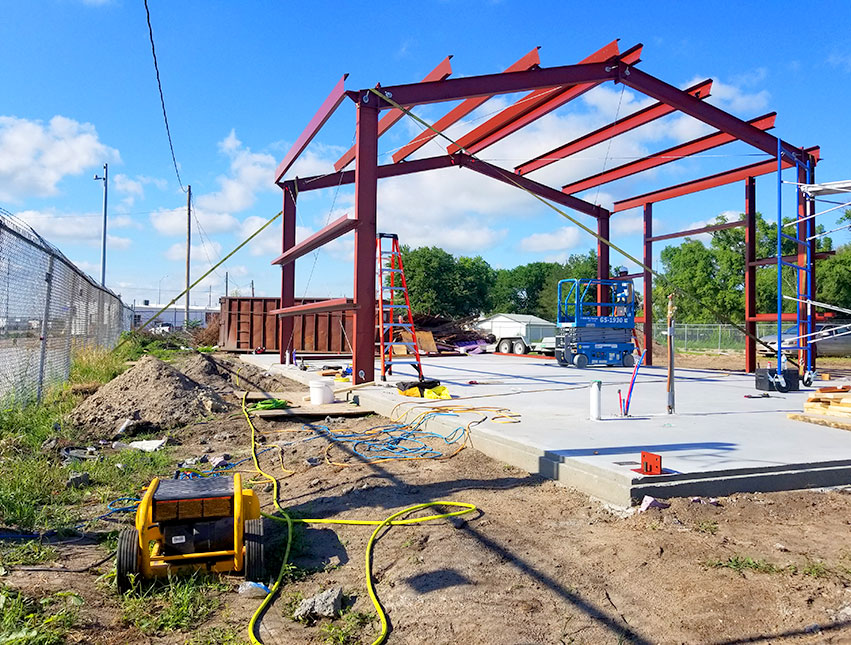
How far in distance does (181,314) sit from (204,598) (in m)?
125

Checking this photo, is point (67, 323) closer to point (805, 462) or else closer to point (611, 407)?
point (611, 407)

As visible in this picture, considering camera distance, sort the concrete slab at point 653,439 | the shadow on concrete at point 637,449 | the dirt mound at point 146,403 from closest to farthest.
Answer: the concrete slab at point 653,439, the shadow on concrete at point 637,449, the dirt mound at point 146,403

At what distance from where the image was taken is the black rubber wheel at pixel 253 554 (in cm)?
380

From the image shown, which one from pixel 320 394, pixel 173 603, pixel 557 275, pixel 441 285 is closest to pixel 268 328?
pixel 320 394

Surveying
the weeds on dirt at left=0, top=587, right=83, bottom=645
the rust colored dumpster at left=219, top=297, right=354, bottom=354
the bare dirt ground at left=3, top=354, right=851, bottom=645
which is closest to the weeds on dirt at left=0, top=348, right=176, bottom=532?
the bare dirt ground at left=3, top=354, right=851, bottom=645

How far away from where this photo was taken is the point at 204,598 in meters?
3.65

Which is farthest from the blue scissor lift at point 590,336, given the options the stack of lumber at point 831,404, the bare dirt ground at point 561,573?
the bare dirt ground at point 561,573

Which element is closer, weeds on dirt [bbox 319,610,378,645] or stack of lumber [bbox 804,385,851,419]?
weeds on dirt [bbox 319,610,378,645]

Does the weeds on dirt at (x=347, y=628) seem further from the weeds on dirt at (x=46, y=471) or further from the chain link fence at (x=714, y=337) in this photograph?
the chain link fence at (x=714, y=337)

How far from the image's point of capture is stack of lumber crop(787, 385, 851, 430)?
7.09m

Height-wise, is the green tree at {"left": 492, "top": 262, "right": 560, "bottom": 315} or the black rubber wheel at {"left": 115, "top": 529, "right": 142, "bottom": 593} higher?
the green tree at {"left": 492, "top": 262, "right": 560, "bottom": 315}

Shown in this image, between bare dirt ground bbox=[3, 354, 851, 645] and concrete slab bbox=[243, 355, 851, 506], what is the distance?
17cm

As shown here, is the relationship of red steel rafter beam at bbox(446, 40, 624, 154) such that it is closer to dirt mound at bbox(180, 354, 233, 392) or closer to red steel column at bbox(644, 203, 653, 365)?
red steel column at bbox(644, 203, 653, 365)

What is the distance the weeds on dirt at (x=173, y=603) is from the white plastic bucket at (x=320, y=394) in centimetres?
641
